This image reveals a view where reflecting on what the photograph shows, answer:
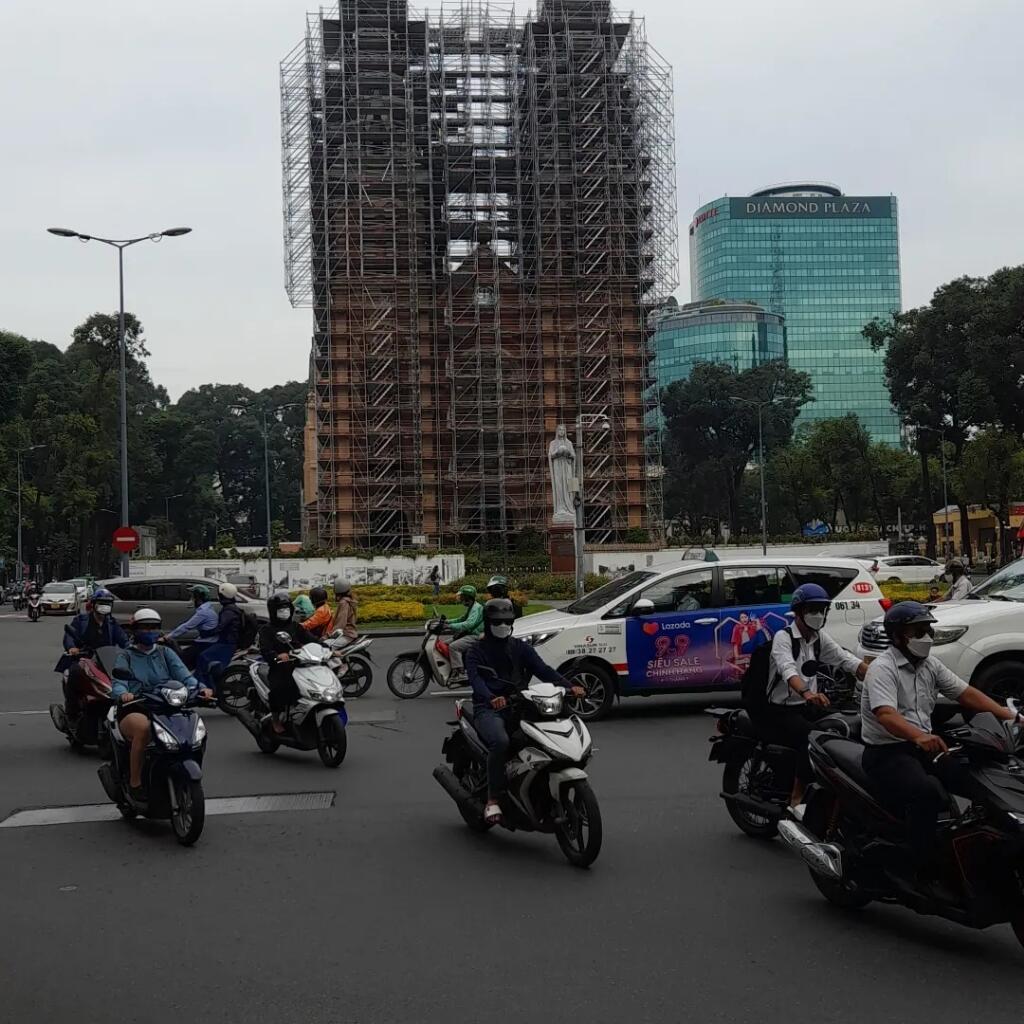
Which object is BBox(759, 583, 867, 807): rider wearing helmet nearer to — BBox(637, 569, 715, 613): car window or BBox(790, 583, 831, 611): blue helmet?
BBox(790, 583, 831, 611): blue helmet

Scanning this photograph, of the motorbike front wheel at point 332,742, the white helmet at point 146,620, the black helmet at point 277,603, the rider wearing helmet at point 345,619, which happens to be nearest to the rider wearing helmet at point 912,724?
the white helmet at point 146,620

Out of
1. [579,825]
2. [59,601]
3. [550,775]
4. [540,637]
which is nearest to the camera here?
[579,825]

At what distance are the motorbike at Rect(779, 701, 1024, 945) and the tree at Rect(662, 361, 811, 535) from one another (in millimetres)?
70896

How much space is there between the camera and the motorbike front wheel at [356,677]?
15532mm

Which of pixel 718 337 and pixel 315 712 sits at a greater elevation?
pixel 718 337

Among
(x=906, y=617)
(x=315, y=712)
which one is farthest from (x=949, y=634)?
(x=906, y=617)

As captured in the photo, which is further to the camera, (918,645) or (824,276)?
(824,276)

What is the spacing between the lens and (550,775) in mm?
6902

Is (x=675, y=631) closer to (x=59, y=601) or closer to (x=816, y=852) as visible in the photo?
(x=816, y=852)

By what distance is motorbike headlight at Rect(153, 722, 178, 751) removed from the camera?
7.54 m

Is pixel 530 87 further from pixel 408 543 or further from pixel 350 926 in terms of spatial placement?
pixel 350 926

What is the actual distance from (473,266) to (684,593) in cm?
5099

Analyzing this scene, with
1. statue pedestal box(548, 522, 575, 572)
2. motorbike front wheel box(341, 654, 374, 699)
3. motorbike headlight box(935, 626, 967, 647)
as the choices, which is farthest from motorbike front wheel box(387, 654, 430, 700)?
statue pedestal box(548, 522, 575, 572)

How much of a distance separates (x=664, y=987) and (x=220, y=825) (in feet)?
13.9
